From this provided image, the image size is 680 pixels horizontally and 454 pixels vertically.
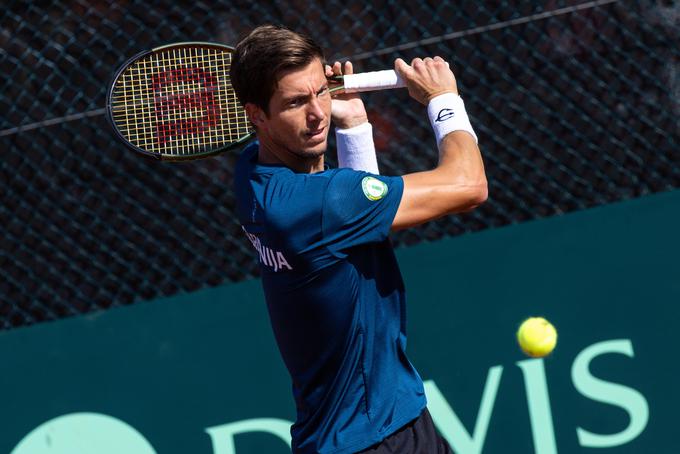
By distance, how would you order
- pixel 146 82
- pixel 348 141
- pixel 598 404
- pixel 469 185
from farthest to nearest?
1. pixel 598 404
2. pixel 146 82
3. pixel 348 141
4. pixel 469 185

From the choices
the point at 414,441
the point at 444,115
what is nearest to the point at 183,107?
the point at 444,115

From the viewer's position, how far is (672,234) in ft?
15.0

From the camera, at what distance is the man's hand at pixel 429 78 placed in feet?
9.22

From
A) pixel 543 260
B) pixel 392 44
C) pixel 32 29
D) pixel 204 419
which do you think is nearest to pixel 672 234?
pixel 543 260

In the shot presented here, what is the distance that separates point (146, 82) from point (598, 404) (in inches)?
83.9

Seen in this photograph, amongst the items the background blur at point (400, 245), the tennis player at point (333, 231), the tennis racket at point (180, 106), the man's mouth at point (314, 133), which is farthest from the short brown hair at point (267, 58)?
the background blur at point (400, 245)

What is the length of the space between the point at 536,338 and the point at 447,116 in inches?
62.8

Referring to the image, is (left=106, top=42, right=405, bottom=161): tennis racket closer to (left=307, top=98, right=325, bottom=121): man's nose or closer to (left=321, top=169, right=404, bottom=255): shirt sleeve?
(left=307, top=98, right=325, bottom=121): man's nose

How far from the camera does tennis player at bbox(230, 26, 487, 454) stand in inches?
103

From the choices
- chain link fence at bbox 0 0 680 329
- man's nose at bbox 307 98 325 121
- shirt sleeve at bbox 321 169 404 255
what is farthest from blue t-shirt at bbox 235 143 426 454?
chain link fence at bbox 0 0 680 329

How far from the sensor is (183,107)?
3396 mm

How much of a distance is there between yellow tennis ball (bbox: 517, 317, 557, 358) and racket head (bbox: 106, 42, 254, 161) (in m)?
1.34

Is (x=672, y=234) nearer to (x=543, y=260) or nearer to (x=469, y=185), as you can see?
(x=543, y=260)

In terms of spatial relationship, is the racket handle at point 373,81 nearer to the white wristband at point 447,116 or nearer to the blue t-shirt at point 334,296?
the white wristband at point 447,116
